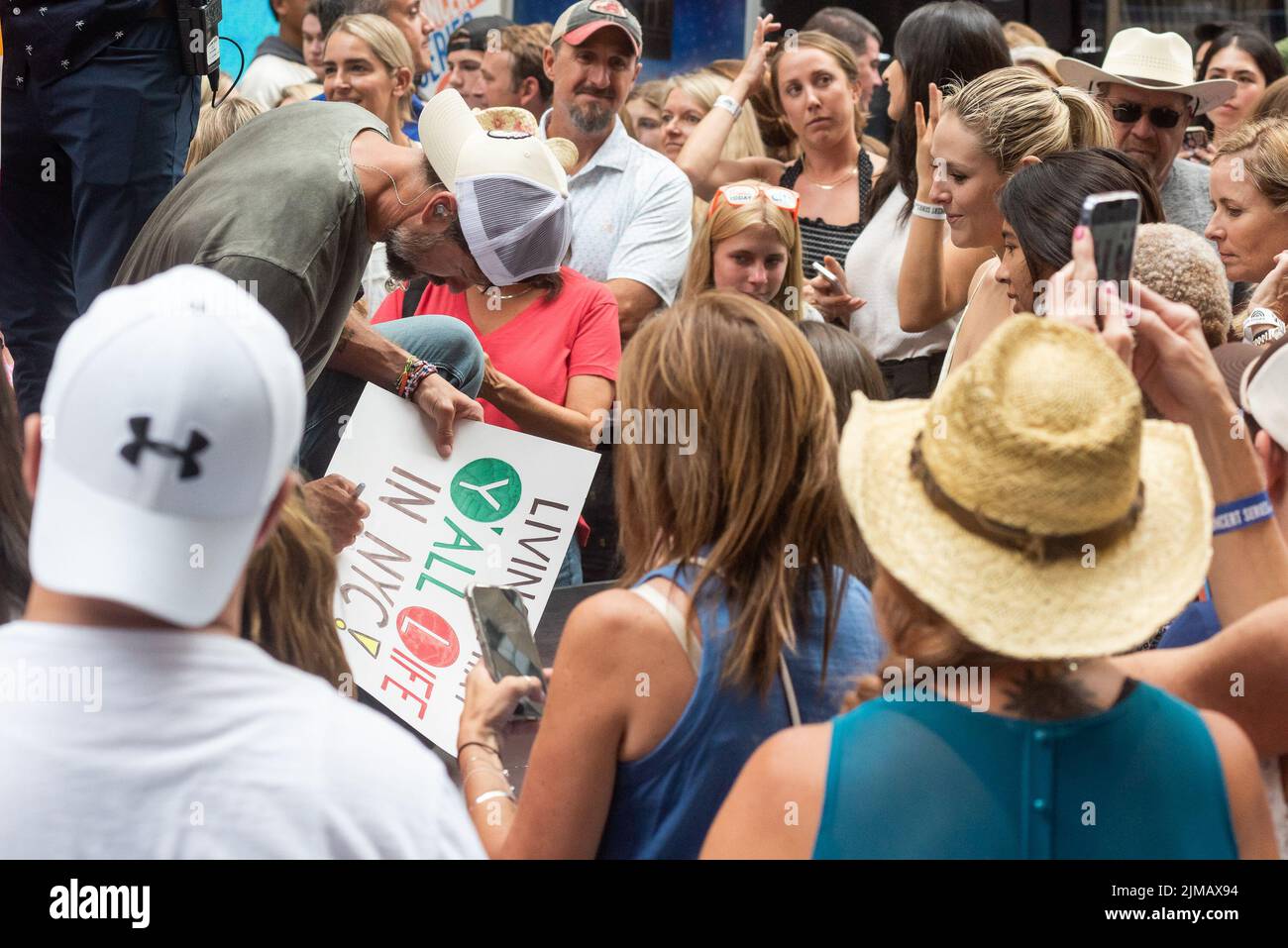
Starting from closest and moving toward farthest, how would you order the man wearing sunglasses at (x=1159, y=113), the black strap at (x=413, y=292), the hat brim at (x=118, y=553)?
the hat brim at (x=118, y=553) → the black strap at (x=413, y=292) → the man wearing sunglasses at (x=1159, y=113)

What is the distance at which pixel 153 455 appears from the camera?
1105 millimetres

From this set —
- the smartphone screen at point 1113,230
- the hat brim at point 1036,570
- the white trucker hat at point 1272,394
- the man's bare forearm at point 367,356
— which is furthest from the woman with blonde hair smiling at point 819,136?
the hat brim at point 1036,570

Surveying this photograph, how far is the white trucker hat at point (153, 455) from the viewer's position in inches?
43.6

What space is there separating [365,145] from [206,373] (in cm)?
195

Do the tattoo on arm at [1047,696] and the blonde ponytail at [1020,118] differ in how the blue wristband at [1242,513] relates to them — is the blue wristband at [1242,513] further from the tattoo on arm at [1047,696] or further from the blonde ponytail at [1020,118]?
the blonde ponytail at [1020,118]

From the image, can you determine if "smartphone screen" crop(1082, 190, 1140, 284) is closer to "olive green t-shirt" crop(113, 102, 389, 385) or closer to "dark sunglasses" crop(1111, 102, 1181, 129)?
"olive green t-shirt" crop(113, 102, 389, 385)

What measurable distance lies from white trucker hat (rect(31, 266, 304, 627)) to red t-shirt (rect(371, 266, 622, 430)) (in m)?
2.42

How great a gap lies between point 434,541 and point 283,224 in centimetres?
68

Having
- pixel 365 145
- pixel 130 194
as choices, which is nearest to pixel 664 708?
pixel 365 145

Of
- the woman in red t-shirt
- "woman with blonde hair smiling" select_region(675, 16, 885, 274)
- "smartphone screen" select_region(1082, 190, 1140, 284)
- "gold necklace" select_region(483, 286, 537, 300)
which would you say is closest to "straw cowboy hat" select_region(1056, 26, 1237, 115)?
"woman with blonde hair smiling" select_region(675, 16, 885, 274)

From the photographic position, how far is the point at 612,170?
4.58 m

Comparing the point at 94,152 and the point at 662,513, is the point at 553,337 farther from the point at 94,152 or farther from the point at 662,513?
the point at 662,513

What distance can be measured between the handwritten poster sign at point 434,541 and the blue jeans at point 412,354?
19 cm

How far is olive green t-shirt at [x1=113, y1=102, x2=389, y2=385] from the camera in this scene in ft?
8.73
